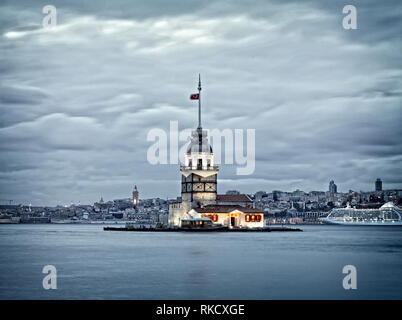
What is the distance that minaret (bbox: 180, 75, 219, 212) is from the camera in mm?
111750

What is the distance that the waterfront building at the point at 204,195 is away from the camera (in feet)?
365

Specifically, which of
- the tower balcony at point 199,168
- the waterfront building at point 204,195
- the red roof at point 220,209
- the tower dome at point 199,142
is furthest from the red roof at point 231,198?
the tower dome at point 199,142

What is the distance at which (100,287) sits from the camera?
1490 inches

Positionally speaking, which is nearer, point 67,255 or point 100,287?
point 100,287

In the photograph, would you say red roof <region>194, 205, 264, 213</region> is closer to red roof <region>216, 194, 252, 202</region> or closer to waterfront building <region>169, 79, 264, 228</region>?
waterfront building <region>169, 79, 264, 228</region>

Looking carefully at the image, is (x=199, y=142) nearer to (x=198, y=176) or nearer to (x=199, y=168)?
(x=199, y=168)

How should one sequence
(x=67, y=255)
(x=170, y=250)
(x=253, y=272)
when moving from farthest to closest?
(x=170, y=250)
(x=67, y=255)
(x=253, y=272)

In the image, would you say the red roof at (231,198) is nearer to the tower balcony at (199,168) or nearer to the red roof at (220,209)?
the red roof at (220,209)

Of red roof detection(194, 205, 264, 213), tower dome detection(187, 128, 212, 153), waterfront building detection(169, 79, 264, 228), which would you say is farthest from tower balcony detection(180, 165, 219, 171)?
red roof detection(194, 205, 264, 213)

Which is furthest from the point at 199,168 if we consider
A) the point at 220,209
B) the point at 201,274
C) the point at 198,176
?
the point at 201,274

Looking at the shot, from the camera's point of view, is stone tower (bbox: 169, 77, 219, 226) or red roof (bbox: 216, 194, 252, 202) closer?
stone tower (bbox: 169, 77, 219, 226)
